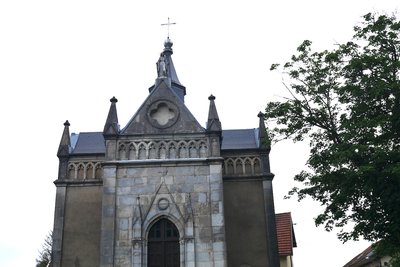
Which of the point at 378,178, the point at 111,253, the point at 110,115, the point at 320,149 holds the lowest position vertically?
the point at 111,253

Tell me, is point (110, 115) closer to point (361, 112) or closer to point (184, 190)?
point (184, 190)

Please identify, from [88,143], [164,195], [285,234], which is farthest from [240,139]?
[285,234]

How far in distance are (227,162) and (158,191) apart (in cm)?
402

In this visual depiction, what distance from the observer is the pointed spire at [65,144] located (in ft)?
70.1

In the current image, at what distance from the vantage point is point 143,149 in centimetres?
1953

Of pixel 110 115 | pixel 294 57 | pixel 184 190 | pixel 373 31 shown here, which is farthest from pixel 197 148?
pixel 373 31

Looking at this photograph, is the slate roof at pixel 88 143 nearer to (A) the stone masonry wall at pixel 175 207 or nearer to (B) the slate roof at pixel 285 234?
(A) the stone masonry wall at pixel 175 207

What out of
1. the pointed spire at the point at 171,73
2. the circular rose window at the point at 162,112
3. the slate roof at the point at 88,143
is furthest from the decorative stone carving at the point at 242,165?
the slate roof at the point at 88,143

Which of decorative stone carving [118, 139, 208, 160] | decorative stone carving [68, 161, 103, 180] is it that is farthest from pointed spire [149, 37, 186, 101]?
decorative stone carving [68, 161, 103, 180]

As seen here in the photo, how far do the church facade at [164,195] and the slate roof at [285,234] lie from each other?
836 cm

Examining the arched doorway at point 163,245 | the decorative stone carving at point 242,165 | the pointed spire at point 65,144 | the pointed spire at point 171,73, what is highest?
the pointed spire at point 171,73

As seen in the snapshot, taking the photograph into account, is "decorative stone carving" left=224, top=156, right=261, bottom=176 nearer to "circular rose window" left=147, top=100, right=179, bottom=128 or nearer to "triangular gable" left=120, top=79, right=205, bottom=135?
"triangular gable" left=120, top=79, right=205, bottom=135

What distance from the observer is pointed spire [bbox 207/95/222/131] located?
64.3 ft

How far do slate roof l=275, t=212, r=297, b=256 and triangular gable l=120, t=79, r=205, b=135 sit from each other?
11.5 meters
